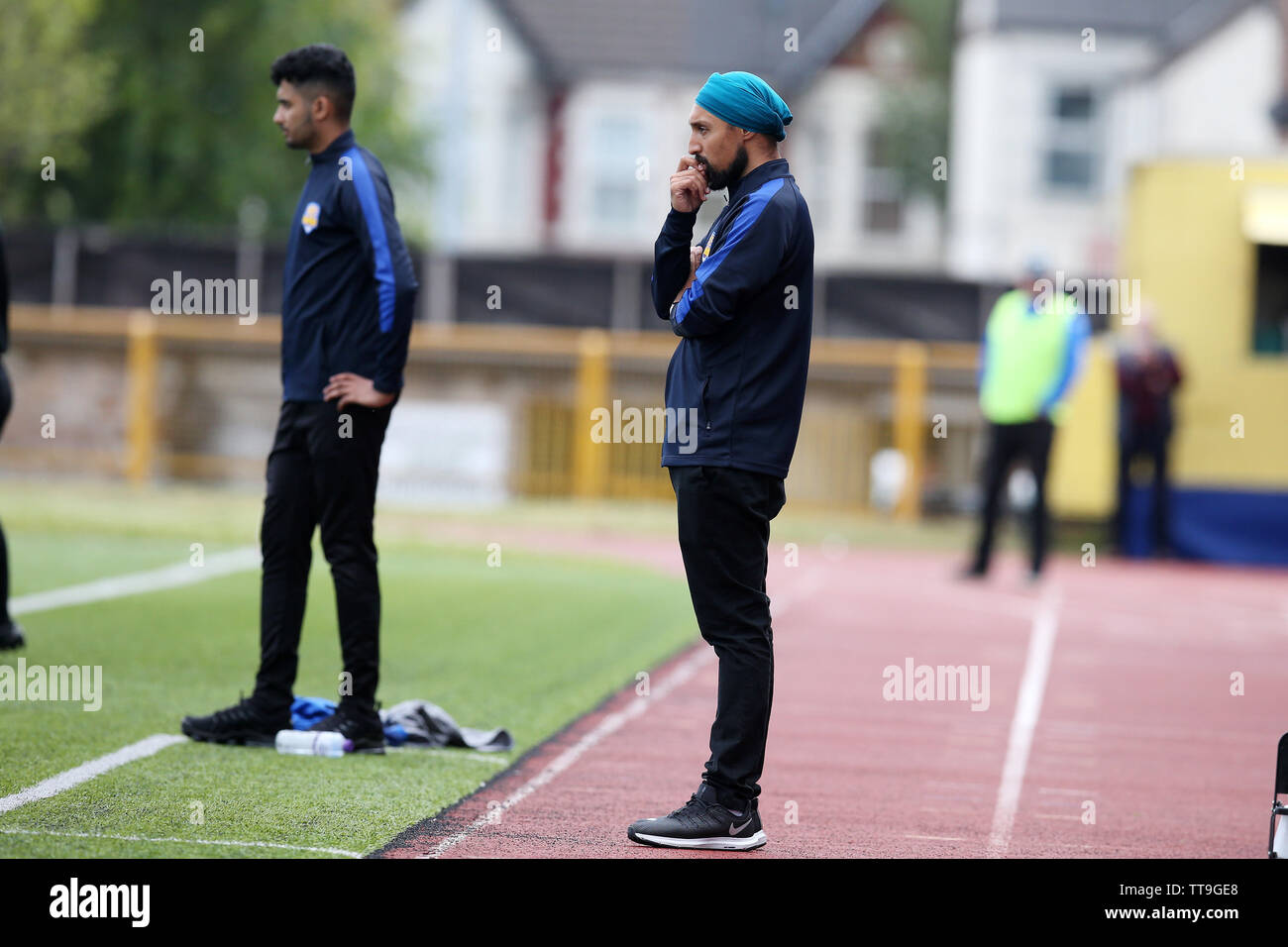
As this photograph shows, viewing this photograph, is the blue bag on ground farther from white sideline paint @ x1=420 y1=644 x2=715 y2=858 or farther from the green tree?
the green tree

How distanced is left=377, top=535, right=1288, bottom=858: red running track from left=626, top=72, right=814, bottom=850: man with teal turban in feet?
0.92

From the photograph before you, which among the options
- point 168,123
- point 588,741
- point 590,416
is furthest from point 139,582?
point 168,123

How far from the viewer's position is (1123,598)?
14.6m

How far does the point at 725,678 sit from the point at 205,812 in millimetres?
1500

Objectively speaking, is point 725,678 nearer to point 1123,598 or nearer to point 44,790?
point 44,790

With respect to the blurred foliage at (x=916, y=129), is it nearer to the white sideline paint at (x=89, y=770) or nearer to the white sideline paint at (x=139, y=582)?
the white sideline paint at (x=139, y=582)

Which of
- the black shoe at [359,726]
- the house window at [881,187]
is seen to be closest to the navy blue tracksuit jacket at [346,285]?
the black shoe at [359,726]

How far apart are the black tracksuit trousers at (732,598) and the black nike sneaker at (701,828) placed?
0.04 meters

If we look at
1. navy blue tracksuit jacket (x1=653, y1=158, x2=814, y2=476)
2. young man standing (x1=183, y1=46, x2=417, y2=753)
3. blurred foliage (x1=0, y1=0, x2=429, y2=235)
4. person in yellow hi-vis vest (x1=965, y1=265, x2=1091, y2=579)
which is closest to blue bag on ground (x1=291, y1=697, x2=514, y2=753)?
young man standing (x1=183, y1=46, x2=417, y2=753)

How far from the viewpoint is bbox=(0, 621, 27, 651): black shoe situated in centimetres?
854

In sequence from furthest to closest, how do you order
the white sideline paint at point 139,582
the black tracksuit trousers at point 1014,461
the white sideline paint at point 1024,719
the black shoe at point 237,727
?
1. the black tracksuit trousers at point 1014,461
2. the white sideline paint at point 139,582
3. the black shoe at point 237,727
4. the white sideline paint at point 1024,719

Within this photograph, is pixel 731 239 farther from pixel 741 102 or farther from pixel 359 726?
pixel 359 726

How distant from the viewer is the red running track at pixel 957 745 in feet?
19.2
